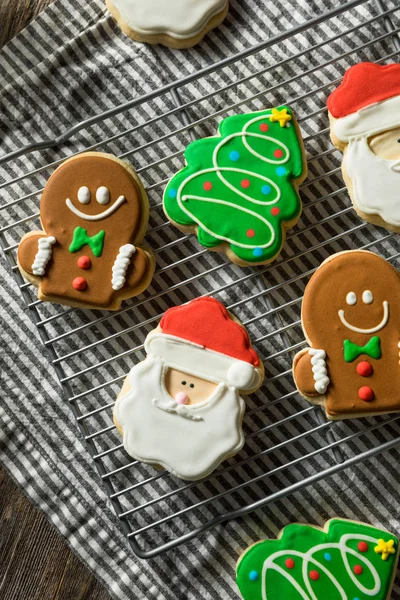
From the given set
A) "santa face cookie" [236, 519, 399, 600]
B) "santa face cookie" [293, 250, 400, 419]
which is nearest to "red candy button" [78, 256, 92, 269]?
"santa face cookie" [293, 250, 400, 419]

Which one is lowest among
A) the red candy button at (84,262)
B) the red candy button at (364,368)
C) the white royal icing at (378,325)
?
the red candy button at (364,368)

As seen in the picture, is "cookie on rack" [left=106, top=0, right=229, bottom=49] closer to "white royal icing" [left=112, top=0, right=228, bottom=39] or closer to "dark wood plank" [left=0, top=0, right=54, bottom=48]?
"white royal icing" [left=112, top=0, right=228, bottom=39]

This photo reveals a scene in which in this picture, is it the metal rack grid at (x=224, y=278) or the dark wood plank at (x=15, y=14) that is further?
the dark wood plank at (x=15, y=14)

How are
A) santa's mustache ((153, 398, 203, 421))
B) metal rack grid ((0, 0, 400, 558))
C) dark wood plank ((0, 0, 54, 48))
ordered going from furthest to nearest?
1. dark wood plank ((0, 0, 54, 48))
2. metal rack grid ((0, 0, 400, 558))
3. santa's mustache ((153, 398, 203, 421))

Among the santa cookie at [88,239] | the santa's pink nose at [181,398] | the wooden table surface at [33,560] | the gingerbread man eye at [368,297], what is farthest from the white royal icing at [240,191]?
the wooden table surface at [33,560]

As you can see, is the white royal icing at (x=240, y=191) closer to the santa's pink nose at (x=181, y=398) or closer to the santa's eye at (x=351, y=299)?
the santa's eye at (x=351, y=299)

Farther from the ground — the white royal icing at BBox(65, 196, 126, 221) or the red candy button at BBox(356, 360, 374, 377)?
the white royal icing at BBox(65, 196, 126, 221)

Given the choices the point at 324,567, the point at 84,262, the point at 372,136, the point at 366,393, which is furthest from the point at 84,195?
the point at 324,567
